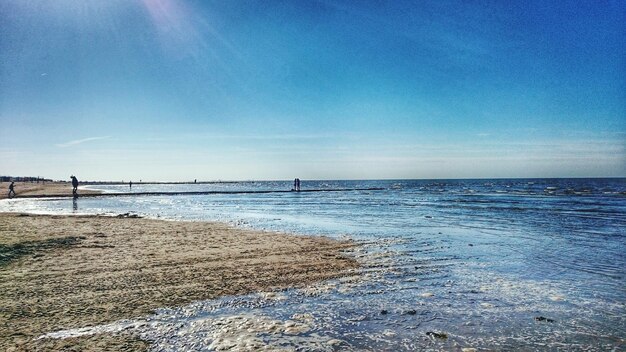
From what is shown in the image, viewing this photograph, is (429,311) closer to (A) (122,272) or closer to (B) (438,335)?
(B) (438,335)

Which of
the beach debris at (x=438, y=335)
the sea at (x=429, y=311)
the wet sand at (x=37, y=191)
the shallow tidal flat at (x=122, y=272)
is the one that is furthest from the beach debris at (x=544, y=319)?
the wet sand at (x=37, y=191)

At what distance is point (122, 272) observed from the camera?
9.08 meters

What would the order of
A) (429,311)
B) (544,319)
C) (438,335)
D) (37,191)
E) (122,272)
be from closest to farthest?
(438,335) → (544,319) → (429,311) → (122,272) → (37,191)

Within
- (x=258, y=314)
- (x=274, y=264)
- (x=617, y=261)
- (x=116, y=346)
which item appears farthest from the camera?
(x=617, y=261)

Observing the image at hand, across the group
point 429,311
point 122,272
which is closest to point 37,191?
point 122,272

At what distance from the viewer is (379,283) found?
866 centimetres

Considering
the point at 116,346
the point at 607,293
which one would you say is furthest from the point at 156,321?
the point at 607,293

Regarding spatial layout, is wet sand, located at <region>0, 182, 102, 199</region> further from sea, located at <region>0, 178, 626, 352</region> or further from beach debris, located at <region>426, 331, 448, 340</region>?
beach debris, located at <region>426, 331, 448, 340</region>

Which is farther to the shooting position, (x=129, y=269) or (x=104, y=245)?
(x=104, y=245)

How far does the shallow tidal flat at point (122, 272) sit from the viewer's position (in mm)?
5883

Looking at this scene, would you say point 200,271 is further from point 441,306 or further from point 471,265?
point 471,265

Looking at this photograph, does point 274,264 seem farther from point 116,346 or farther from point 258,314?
point 116,346

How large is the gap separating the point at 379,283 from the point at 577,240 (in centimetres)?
1169

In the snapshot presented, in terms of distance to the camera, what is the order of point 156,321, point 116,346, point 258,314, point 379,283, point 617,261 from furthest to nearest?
point 617,261 < point 379,283 < point 258,314 < point 156,321 < point 116,346
